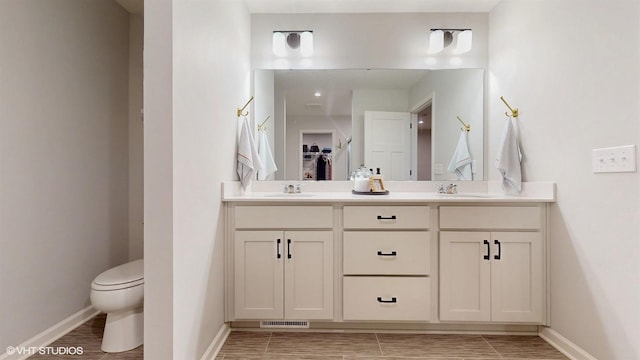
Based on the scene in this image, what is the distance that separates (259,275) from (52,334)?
1.27 m

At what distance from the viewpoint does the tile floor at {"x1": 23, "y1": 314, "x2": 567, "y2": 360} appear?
173cm

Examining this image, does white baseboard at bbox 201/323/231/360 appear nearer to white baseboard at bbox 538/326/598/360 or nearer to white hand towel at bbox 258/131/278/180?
white hand towel at bbox 258/131/278/180

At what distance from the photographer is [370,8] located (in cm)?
251

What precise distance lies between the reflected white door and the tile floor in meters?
1.21

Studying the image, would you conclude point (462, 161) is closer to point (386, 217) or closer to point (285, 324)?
point (386, 217)

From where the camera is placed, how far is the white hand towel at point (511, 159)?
82.9 inches

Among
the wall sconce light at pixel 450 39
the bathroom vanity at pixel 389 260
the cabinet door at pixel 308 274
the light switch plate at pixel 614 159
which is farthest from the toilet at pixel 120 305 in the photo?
the wall sconce light at pixel 450 39

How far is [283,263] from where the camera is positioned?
6.39 ft

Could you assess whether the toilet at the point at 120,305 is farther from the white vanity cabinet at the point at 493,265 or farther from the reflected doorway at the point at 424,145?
the reflected doorway at the point at 424,145

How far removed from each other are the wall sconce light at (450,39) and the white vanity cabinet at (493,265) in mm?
1375

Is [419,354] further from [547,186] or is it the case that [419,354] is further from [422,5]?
[422,5]

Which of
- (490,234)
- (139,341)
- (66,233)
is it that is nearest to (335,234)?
(490,234)

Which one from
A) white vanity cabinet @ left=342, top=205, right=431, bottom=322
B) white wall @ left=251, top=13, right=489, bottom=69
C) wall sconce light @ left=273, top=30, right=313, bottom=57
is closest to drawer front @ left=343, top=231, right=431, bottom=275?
white vanity cabinet @ left=342, top=205, right=431, bottom=322

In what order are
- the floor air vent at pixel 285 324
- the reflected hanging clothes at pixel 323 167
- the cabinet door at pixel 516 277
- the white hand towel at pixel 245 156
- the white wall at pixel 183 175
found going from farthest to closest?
the reflected hanging clothes at pixel 323 167
the white hand towel at pixel 245 156
the floor air vent at pixel 285 324
the cabinet door at pixel 516 277
the white wall at pixel 183 175
